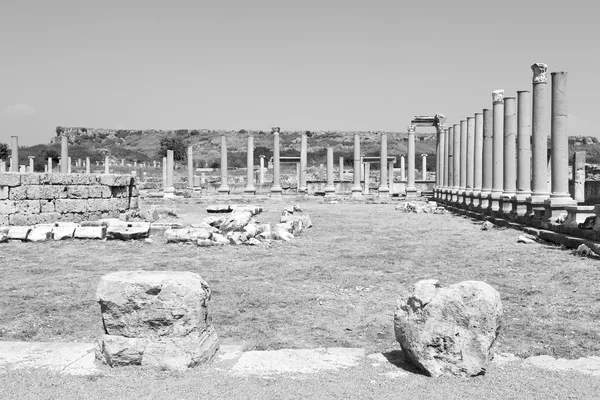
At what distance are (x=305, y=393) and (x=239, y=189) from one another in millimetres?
36422

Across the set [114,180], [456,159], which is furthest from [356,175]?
[114,180]

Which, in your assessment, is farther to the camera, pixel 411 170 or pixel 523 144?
pixel 411 170

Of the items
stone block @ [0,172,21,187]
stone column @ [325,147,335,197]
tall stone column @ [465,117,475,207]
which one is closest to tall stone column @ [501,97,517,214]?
tall stone column @ [465,117,475,207]

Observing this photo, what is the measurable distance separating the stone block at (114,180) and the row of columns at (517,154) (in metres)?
12.9

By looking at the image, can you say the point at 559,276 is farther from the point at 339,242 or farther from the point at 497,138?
the point at 497,138

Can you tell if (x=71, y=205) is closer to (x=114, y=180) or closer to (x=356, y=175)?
(x=114, y=180)

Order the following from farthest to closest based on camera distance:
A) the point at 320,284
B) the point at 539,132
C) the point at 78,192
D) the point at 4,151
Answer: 1. the point at 4,151
2. the point at 78,192
3. the point at 539,132
4. the point at 320,284

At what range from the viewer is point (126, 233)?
44.8 ft

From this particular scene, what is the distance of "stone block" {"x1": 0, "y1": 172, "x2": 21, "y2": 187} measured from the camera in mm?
15844

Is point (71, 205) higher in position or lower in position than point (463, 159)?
lower

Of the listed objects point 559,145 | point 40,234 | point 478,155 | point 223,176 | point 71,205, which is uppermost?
point 478,155

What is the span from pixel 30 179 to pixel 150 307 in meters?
13.7

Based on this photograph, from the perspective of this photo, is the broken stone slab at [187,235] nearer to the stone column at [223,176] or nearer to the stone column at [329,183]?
the stone column at [329,183]

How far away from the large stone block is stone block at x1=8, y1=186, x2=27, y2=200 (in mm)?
13125
